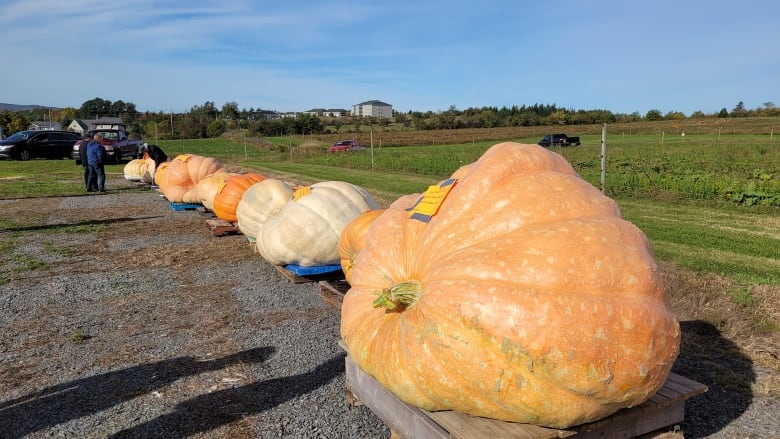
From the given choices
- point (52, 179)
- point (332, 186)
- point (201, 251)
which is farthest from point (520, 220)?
point (52, 179)

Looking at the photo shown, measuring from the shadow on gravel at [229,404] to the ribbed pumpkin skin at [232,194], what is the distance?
5414 mm

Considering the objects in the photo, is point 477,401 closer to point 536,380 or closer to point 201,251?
point 536,380

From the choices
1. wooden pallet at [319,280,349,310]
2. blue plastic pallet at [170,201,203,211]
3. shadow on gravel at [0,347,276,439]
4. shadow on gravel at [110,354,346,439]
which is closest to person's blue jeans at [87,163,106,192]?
blue plastic pallet at [170,201,203,211]

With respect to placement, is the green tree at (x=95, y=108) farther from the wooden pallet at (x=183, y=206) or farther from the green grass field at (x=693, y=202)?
the wooden pallet at (x=183, y=206)

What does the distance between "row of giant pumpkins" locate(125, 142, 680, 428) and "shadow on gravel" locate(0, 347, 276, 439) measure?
2023 mm

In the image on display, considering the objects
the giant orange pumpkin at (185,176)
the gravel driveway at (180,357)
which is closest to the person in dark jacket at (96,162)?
the giant orange pumpkin at (185,176)

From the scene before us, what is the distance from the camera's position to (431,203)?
3219mm

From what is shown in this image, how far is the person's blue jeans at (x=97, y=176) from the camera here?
17.5m

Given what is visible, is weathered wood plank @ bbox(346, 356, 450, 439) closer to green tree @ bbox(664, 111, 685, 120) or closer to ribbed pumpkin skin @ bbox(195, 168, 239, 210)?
ribbed pumpkin skin @ bbox(195, 168, 239, 210)

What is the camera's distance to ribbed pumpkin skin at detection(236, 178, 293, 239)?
771 cm

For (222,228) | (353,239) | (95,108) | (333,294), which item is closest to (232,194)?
(222,228)

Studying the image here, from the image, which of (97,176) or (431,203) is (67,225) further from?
(431,203)

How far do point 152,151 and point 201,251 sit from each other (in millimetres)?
11131

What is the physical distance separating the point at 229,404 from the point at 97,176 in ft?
53.3
